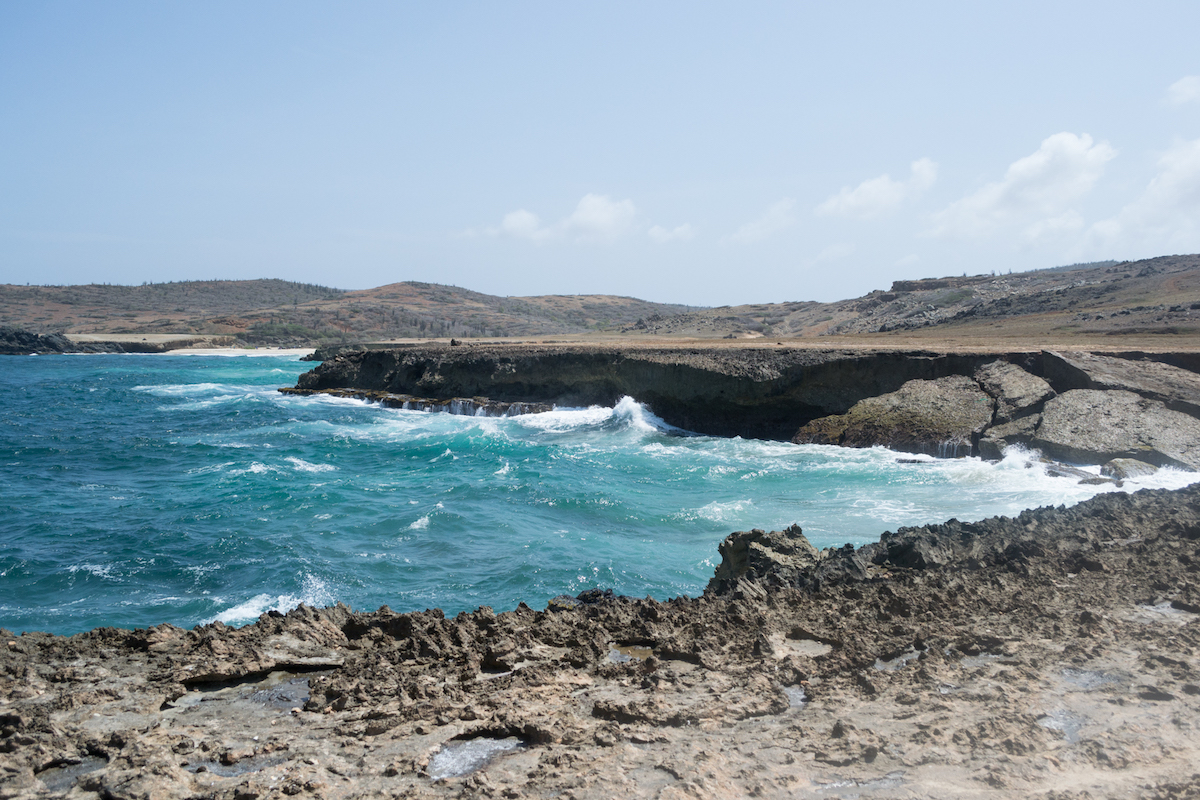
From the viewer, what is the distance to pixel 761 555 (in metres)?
7.21

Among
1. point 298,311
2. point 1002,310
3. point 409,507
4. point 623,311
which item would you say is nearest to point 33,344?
point 298,311

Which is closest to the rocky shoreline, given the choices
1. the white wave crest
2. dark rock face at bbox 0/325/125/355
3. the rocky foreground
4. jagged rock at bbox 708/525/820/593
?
jagged rock at bbox 708/525/820/593

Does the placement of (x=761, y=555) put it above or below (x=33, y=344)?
below

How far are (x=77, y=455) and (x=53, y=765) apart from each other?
17855 mm

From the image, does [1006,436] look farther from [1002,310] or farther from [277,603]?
[1002,310]

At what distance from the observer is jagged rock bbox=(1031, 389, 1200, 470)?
13.1 metres

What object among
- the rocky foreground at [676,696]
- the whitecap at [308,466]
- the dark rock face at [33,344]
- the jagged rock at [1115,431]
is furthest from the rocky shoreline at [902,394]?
the dark rock face at [33,344]

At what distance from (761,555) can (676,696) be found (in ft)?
10.8

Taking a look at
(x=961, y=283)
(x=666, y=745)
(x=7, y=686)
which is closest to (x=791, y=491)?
(x=666, y=745)

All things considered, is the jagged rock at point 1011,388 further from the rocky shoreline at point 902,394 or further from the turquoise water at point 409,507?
the turquoise water at point 409,507

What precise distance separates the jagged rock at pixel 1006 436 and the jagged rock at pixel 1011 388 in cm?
55

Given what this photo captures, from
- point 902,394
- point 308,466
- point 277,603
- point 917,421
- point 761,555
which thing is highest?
point 902,394

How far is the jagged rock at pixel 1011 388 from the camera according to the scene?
15883mm

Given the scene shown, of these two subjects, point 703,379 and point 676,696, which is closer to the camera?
point 676,696
